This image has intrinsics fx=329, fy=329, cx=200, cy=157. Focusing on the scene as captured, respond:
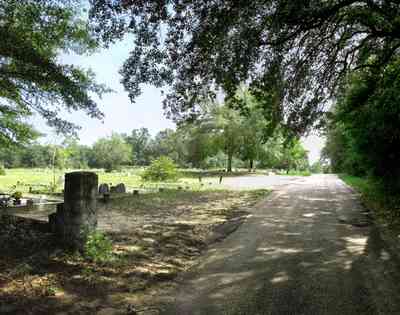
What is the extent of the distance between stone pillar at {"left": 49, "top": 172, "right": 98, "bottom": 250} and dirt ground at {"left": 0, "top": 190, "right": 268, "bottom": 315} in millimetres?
260

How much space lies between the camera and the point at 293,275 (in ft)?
17.8

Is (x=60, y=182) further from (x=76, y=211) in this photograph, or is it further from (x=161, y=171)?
(x=76, y=211)

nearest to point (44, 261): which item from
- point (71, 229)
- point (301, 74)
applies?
point (71, 229)

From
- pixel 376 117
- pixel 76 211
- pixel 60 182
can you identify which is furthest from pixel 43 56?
pixel 60 182

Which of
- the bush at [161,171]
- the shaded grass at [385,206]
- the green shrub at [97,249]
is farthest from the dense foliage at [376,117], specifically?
the bush at [161,171]

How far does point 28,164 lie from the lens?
93812mm

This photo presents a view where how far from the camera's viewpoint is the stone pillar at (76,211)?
19.5ft

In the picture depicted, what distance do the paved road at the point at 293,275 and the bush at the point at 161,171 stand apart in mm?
18563

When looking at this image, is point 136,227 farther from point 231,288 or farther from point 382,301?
point 382,301

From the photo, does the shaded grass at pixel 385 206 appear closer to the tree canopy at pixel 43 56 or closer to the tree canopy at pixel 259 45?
the tree canopy at pixel 259 45

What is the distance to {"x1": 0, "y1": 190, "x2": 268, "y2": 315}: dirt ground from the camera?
168 inches

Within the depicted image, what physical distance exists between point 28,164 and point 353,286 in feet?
336

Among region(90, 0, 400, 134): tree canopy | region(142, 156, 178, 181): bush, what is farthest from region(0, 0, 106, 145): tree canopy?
region(142, 156, 178, 181): bush

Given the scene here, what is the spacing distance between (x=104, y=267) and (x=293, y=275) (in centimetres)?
317
